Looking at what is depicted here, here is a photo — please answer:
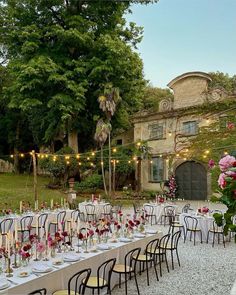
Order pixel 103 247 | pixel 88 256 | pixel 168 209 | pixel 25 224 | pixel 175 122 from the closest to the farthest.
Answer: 1. pixel 88 256
2. pixel 103 247
3. pixel 25 224
4. pixel 168 209
5. pixel 175 122

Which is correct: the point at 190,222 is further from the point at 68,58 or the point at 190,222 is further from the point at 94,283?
the point at 68,58

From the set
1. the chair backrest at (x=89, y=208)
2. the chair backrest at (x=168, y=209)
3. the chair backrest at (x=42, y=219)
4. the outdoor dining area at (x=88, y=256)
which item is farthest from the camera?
the chair backrest at (x=89, y=208)

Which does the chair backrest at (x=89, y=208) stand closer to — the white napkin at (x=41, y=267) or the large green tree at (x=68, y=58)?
the large green tree at (x=68, y=58)

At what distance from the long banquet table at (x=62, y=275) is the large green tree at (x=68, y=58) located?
1217cm

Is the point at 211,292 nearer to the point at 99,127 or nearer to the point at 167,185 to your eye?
the point at 99,127

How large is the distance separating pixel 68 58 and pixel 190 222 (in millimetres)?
14171

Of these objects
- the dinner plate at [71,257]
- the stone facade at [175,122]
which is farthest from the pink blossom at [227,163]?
the stone facade at [175,122]

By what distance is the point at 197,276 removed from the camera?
6398 mm

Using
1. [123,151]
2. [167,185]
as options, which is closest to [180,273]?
[167,185]

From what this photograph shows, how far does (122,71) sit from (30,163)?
13.2 metres

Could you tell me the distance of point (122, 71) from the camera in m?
18.8

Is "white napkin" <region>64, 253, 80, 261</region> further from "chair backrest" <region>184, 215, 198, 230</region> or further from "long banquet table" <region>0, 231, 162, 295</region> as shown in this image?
"chair backrest" <region>184, 215, 198, 230</region>

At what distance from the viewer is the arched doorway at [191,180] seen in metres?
19.5

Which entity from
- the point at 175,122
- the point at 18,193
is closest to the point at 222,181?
the point at 18,193
